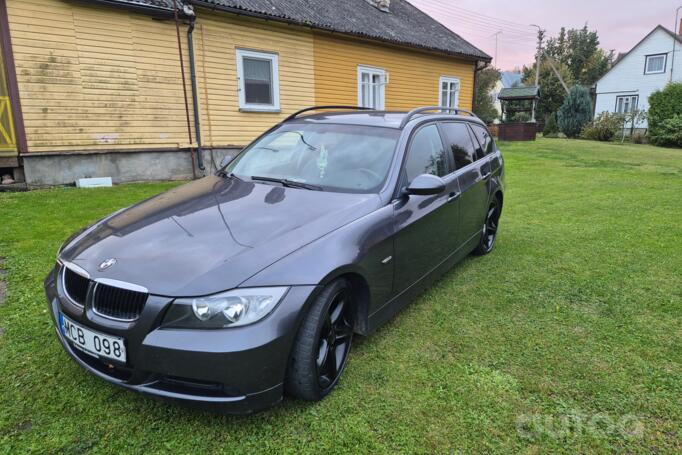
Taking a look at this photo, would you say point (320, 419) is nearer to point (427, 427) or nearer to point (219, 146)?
point (427, 427)

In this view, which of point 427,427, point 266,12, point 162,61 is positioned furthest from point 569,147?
point 427,427

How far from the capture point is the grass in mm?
2102

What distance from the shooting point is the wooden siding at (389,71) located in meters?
12.6

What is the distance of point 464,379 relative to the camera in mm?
2600

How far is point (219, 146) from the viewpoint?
10.7 meters

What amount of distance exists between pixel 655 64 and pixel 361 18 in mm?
27999

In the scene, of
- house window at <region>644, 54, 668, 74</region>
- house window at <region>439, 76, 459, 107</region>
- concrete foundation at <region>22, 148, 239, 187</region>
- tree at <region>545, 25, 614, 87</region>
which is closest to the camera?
concrete foundation at <region>22, 148, 239, 187</region>

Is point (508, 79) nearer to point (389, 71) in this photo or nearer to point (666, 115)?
point (666, 115)

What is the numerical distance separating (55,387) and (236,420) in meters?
1.08

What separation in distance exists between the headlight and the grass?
607mm

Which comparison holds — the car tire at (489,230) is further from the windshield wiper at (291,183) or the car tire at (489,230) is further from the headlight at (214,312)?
the headlight at (214,312)

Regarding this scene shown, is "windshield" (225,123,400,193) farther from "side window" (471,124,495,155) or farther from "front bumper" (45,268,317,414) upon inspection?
"side window" (471,124,495,155)

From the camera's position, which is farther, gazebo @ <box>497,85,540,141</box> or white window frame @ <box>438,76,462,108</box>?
gazebo @ <box>497,85,540,141</box>

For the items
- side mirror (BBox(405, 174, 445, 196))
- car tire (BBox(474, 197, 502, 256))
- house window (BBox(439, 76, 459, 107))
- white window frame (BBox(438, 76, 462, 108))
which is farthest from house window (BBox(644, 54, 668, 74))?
side mirror (BBox(405, 174, 445, 196))
